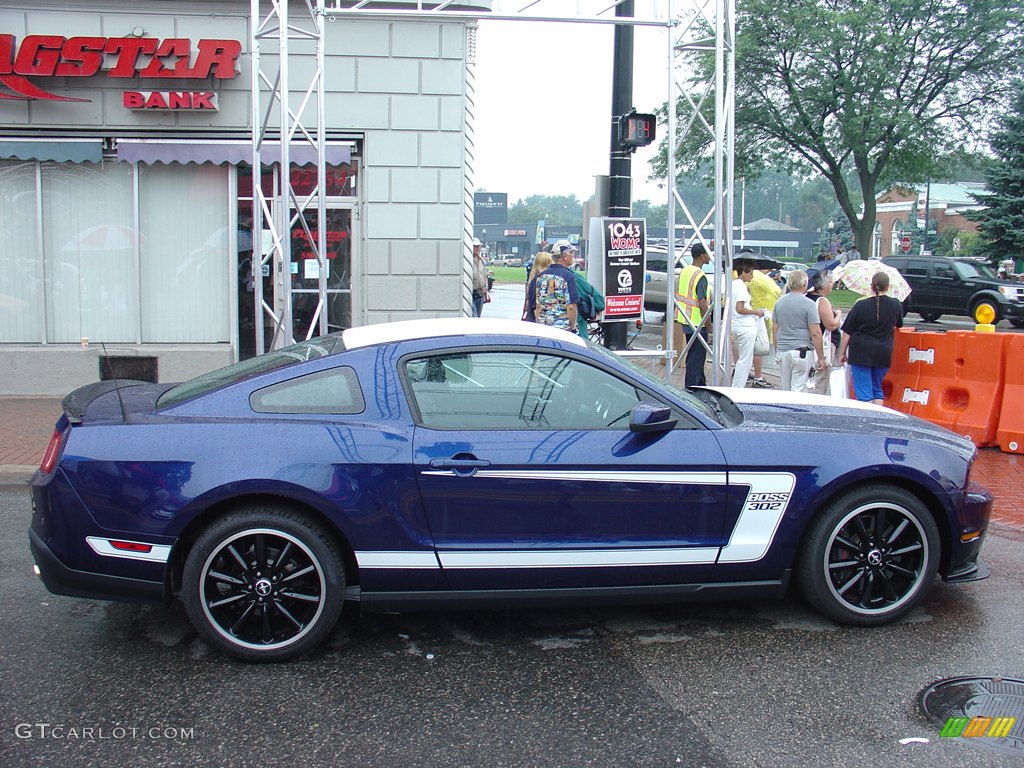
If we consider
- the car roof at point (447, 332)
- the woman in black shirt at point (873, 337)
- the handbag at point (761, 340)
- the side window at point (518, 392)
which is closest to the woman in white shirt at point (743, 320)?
the handbag at point (761, 340)

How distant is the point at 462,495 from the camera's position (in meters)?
4.20

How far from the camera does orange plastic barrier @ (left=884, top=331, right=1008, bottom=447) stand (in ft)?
30.0

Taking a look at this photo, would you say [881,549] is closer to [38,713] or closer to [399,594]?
[399,594]

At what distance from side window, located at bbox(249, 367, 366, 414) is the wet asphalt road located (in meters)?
1.08

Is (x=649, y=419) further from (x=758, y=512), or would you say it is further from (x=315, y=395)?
(x=315, y=395)

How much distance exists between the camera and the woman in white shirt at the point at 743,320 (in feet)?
38.7

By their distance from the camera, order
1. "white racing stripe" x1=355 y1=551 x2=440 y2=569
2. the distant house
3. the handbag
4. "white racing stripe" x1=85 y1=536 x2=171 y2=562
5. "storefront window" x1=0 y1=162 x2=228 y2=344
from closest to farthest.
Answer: "white racing stripe" x1=85 y1=536 x2=171 y2=562
"white racing stripe" x1=355 y1=551 x2=440 y2=569
"storefront window" x1=0 y1=162 x2=228 y2=344
the handbag
the distant house

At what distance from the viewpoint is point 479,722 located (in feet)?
12.1

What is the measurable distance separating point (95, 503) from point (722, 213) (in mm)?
6505

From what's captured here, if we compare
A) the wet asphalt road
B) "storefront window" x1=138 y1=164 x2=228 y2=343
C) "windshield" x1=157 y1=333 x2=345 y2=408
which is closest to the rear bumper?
the wet asphalt road

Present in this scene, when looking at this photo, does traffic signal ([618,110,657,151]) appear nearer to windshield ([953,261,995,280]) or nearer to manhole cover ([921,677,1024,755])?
manhole cover ([921,677,1024,755])

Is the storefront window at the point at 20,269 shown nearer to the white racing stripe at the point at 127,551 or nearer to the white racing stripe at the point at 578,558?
the white racing stripe at the point at 127,551

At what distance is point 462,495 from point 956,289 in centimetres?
2621

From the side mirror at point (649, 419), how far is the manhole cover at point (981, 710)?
151 centimetres
